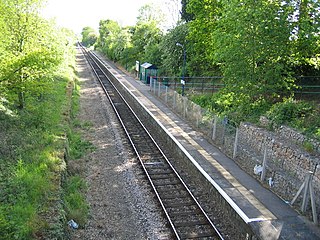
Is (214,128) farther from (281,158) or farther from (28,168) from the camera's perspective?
(28,168)

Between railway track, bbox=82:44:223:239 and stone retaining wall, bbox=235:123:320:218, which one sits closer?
railway track, bbox=82:44:223:239

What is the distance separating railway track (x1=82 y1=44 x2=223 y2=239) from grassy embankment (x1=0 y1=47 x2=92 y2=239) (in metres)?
2.90

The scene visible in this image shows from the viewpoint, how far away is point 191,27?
31938 millimetres

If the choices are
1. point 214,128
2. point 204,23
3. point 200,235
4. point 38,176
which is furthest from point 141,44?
point 200,235

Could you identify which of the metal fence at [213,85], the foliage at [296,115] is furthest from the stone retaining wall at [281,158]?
the metal fence at [213,85]

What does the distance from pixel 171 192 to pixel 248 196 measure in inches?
117

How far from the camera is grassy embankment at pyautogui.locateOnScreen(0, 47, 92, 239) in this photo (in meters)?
9.53

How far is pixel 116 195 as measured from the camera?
531 inches

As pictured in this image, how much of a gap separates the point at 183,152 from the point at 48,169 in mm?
6471

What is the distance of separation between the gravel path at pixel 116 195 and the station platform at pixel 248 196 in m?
2.71

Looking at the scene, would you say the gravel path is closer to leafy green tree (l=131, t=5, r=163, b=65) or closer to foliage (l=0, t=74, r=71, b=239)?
foliage (l=0, t=74, r=71, b=239)

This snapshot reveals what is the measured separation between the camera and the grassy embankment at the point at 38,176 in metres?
9.53

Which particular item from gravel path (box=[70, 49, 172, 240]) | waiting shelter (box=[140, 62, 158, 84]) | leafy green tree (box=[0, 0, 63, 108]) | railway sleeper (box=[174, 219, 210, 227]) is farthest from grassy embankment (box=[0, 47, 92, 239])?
waiting shelter (box=[140, 62, 158, 84])

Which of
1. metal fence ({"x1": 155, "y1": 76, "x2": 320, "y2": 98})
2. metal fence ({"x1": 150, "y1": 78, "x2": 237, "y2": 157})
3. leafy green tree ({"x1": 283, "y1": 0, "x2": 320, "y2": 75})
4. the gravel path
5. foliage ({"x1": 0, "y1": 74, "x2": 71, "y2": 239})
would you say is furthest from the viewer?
metal fence ({"x1": 155, "y1": 76, "x2": 320, "y2": 98})
